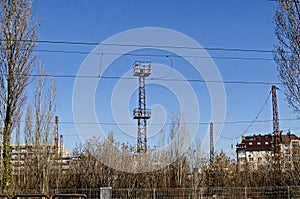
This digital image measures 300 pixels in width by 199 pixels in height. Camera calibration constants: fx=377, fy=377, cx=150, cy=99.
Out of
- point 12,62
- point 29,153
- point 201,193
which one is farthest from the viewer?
point 29,153

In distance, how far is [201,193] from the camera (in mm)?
15484

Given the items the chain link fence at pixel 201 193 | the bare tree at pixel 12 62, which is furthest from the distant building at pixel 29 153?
Result: the bare tree at pixel 12 62

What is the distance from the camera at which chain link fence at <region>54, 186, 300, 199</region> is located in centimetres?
1502

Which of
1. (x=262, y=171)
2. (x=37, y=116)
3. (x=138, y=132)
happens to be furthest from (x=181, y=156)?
(x=37, y=116)

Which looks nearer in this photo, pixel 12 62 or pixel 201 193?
pixel 12 62

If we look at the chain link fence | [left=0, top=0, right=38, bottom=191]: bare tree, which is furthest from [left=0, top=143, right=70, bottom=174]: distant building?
[left=0, top=0, right=38, bottom=191]: bare tree

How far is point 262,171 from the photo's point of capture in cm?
1845

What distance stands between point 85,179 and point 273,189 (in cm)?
815

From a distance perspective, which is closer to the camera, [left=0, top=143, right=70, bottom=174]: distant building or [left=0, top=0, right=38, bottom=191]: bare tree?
[left=0, top=0, right=38, bottom=191]: bare tree

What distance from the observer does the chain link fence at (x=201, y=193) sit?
15016 millimetres

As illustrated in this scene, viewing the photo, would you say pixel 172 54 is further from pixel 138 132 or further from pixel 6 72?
pixel 138 132

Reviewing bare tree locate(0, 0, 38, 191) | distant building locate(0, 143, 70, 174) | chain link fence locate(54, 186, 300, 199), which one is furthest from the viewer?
distant building locate(0, 143, 70, 174)

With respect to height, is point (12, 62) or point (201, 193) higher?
point (12, 62)

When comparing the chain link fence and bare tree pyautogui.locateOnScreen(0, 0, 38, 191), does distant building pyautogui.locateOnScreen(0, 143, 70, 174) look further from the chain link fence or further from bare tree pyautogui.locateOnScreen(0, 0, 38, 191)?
bare tree pyautogui.locateOnScreen(0, 0, 38, 191)
